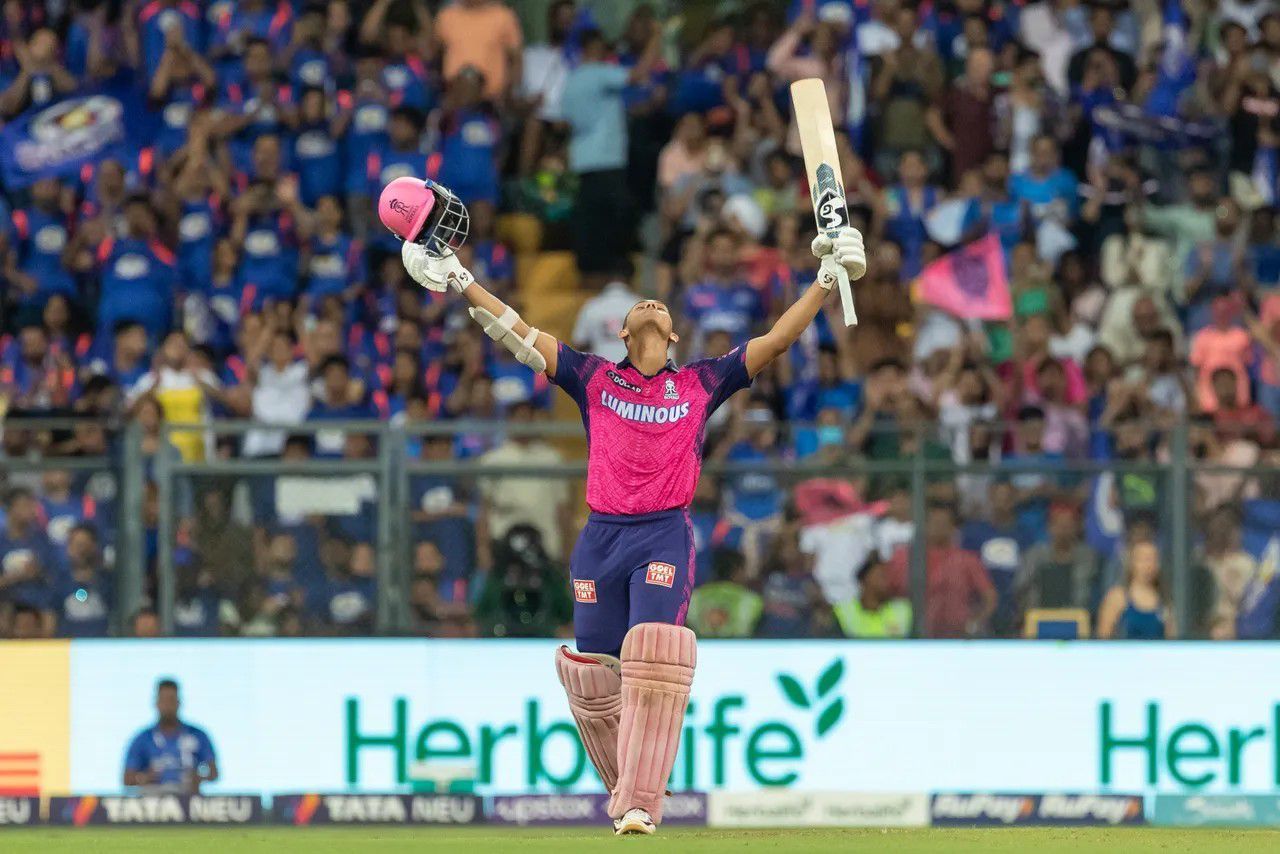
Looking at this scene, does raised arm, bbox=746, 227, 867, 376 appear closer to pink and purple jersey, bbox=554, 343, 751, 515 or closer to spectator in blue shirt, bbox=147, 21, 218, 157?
pink and purple jersey, bbox=554, 343, 751, 515

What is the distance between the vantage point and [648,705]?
29.9 feet

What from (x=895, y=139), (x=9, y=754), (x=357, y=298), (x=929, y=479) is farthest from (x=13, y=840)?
(x=895, y=139)

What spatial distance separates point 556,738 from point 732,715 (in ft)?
3.40

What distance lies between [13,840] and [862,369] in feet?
24.0

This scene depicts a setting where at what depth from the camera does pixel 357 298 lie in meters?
17.1

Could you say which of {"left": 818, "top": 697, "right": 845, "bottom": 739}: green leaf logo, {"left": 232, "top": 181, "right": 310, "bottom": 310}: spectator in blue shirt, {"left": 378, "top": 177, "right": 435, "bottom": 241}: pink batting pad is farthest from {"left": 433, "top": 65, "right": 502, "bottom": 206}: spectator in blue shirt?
{"left": 378, "top": 177, "right": 435, "bottom": 241}: pink batting pad

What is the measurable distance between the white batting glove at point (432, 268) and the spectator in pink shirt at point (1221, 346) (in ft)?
25.8

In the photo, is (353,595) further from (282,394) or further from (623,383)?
(623,383)

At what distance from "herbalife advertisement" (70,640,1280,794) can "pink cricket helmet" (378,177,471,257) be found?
4.83 metres

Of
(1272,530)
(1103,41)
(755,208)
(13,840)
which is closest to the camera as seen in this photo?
(13,840)

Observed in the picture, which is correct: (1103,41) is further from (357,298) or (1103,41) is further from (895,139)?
(357,298)

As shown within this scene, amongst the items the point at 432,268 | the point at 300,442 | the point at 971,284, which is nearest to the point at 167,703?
the point at 300,442

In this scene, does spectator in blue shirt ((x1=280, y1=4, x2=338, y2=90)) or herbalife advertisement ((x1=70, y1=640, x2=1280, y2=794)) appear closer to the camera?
herbalife advertisement ((x1=70, y1=640, x2=1280, y2=794))

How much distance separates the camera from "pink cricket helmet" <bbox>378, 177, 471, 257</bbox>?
9.47 meters
